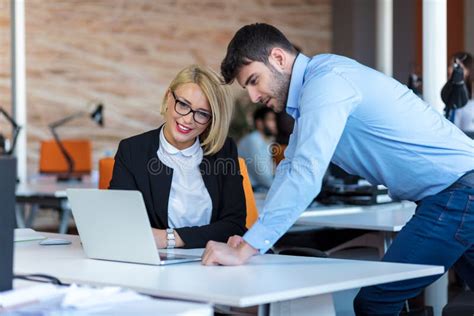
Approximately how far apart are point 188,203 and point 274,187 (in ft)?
2.71

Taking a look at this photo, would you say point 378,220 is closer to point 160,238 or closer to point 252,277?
point 160,238

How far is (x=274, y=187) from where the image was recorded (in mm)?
2693

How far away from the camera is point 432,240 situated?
112 inches

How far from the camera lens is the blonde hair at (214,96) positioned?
11.0 feet

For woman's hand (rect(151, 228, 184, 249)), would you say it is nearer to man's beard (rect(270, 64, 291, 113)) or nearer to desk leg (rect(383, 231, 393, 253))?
man's beard (rect(270, 64, 291, 113))

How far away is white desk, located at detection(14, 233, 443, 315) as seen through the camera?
85.6 inches

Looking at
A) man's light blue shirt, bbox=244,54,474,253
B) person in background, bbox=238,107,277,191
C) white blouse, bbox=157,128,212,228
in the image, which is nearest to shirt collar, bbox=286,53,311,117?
man's light blue shirt, bbox=244,54,474,253

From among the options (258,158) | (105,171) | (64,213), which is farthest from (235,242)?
(258,158)

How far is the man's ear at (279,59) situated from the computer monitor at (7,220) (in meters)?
1.11

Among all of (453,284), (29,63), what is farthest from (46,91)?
(453,284)

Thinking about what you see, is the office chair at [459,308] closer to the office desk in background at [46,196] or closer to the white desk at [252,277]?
the white desk at [252,277]

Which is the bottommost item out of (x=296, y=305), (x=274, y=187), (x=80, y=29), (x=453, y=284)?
(x=453, y=284)

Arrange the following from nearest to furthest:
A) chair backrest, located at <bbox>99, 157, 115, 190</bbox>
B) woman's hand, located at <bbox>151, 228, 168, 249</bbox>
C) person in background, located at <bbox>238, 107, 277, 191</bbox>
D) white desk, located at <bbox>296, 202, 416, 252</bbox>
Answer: woman's hand, located at <bbox>151, 228, 168, 249</bbox> → white desk, located at <bbox>296, 202, 416, 252</bbox> → chair backrest, located at <bbox>99, 157, 115, 190</bbox> → person in background, located at <bbox>238, 107, 277, 191</bbox>

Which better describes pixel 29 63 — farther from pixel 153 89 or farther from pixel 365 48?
pixel 365 48
